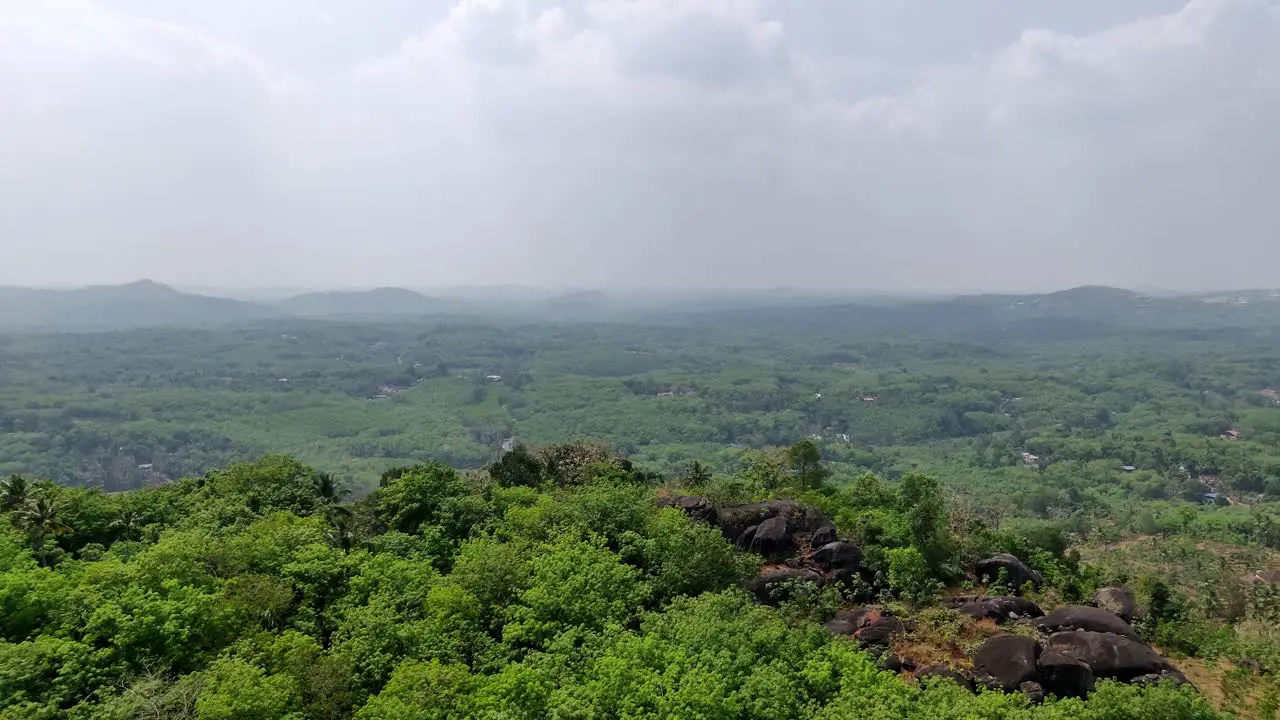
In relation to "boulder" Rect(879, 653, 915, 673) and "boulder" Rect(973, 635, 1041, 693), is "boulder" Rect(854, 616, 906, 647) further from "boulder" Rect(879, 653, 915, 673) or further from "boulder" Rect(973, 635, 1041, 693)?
"boulder" Rect(973, 635, 1041, 693)

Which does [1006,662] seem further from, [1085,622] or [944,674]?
[1085,622]

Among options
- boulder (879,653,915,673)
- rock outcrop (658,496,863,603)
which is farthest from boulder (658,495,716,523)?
boulder (879,653,915,673)

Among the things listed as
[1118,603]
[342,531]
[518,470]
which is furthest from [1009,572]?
[342,531]

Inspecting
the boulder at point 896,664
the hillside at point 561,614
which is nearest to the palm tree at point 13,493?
the hillside at point 561,614

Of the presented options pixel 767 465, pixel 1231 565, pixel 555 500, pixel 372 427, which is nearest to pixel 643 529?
pixel 555 500

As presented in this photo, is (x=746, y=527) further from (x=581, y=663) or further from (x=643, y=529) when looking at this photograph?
(x=581, y=663)

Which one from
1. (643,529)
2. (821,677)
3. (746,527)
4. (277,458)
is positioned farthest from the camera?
(277,458)
